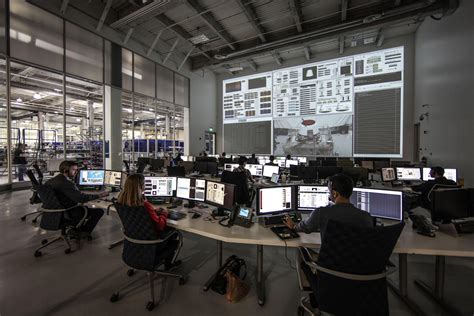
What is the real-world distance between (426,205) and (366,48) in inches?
308

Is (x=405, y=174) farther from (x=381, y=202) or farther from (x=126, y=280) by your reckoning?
(x=126, y=280)

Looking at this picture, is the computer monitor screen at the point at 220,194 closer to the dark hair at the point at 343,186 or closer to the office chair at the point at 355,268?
the dark hair at the point at 343,186

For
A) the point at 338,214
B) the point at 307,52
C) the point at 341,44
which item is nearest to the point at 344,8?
the point at 341,44

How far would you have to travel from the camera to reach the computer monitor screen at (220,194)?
2.57m

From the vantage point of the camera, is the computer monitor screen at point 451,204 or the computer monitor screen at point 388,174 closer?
the computer monitor screen at point 451,204

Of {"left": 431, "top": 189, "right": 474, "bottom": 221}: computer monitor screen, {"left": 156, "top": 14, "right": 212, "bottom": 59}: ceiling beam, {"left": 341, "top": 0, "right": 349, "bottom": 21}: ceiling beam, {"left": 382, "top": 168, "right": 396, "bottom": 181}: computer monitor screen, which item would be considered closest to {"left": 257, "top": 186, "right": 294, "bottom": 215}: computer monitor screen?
{"left": 431, "top": 189, "right": 474, "bottom": 221}: computer monitor screen

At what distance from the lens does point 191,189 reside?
3033 mm

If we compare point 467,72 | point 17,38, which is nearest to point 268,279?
point 467,72

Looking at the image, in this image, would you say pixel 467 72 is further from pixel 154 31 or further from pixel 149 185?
pixel 154 31

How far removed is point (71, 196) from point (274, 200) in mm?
2733

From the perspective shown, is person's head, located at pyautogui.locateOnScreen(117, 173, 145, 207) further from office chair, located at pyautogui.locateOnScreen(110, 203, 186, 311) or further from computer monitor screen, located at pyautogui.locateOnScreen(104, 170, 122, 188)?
computer monitor screen, located at pyautogui.locateOnScreen(104, 170, 122, 188)

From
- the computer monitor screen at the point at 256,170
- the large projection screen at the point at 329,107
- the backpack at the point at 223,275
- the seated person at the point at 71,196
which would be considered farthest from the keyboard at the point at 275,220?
the large projection screen at the point at 329,107

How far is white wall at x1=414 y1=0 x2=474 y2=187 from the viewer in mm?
4840

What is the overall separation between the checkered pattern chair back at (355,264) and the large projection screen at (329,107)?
9.06 m
